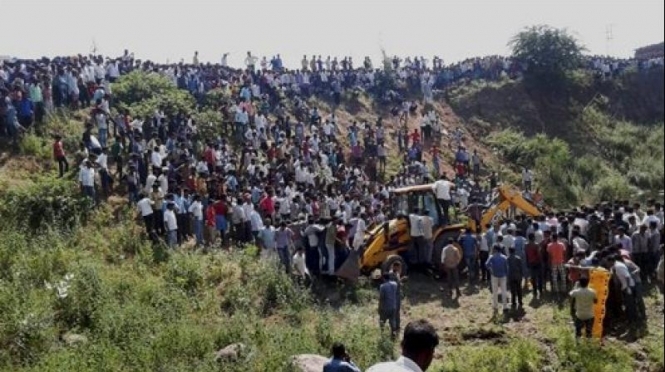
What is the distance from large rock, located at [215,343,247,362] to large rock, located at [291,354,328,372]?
1.17 metres

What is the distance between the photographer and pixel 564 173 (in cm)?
2956

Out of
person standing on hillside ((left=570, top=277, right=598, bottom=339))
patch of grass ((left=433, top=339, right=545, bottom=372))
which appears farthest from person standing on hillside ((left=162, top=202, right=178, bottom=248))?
person standing on hillside ((left=570, top=277, right=598, bottom=339))

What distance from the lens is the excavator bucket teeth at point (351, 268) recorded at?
1542cm

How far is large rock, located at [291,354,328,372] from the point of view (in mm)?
10526

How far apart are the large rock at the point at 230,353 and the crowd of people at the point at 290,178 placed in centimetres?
249

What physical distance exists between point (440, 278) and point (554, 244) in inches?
134

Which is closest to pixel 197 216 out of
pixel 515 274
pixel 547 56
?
pixel 515 274

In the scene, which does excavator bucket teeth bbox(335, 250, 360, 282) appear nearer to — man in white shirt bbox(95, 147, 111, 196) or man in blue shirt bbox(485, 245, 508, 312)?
man in blue shirt bbox(485, 245, 508, 312)

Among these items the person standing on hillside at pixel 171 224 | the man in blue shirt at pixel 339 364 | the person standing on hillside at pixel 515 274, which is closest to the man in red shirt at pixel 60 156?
the person standing on hillside at pixel 171 224

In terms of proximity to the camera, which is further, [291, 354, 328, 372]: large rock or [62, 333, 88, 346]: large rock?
[62, 333, 88, 346]: large rock

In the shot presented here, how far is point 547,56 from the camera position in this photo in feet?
129

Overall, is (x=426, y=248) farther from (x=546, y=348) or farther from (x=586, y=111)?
(x=586, y=111)

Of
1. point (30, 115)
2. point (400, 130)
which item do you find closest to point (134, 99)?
point (30, 115)

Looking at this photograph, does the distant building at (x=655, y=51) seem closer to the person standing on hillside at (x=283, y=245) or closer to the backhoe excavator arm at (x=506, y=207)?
the person standing on hillside at (x=283, y=245)
